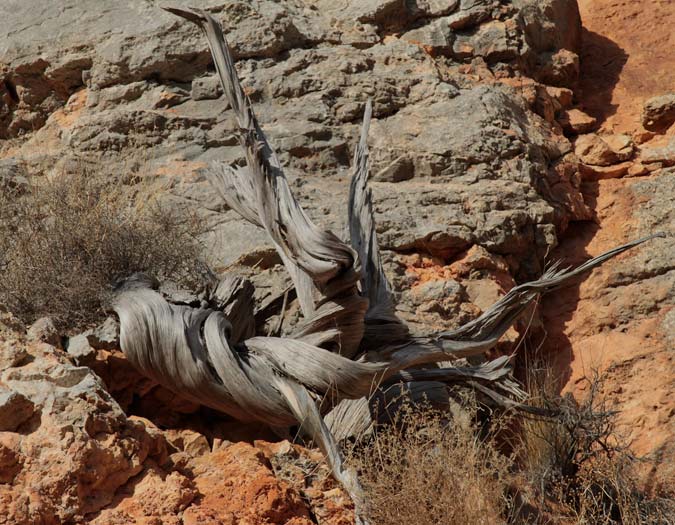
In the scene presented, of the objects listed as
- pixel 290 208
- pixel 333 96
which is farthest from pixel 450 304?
pixel 333 96

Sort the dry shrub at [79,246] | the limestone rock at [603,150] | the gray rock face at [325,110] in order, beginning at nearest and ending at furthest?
the dry shrub at [79,246], the gray rock face at [325,110], the limestone rock at [603,150]

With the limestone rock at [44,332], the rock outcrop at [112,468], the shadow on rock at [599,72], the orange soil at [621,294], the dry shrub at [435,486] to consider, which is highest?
the limestone rock at [44,332]

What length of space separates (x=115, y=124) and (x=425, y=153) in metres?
2.49

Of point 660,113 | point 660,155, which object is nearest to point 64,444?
point 660,155

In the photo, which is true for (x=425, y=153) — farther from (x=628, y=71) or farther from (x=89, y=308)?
(x=628, y=71)

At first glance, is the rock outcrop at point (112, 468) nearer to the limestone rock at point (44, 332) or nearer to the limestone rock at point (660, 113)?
the limestone rock at point (44, 332)

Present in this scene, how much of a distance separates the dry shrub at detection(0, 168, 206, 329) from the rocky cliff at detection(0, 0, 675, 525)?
0.37 m

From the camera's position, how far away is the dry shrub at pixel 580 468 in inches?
197

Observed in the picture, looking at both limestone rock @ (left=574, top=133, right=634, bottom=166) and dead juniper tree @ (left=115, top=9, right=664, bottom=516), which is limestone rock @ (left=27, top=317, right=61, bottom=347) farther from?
limestone rock @ (left=574, top=133, right=634, bottom=166)

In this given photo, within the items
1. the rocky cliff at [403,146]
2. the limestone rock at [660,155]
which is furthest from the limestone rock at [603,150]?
the limestone rock at [660,155]

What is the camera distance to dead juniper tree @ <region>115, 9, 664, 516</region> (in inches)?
200

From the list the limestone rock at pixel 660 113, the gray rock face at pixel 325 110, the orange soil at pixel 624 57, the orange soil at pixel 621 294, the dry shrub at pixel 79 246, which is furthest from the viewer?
the orange soil at pixel 624 57

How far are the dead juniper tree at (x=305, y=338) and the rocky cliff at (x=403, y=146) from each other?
283 mm

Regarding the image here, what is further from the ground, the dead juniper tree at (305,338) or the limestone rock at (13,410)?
the limestone rock at (13,410)
